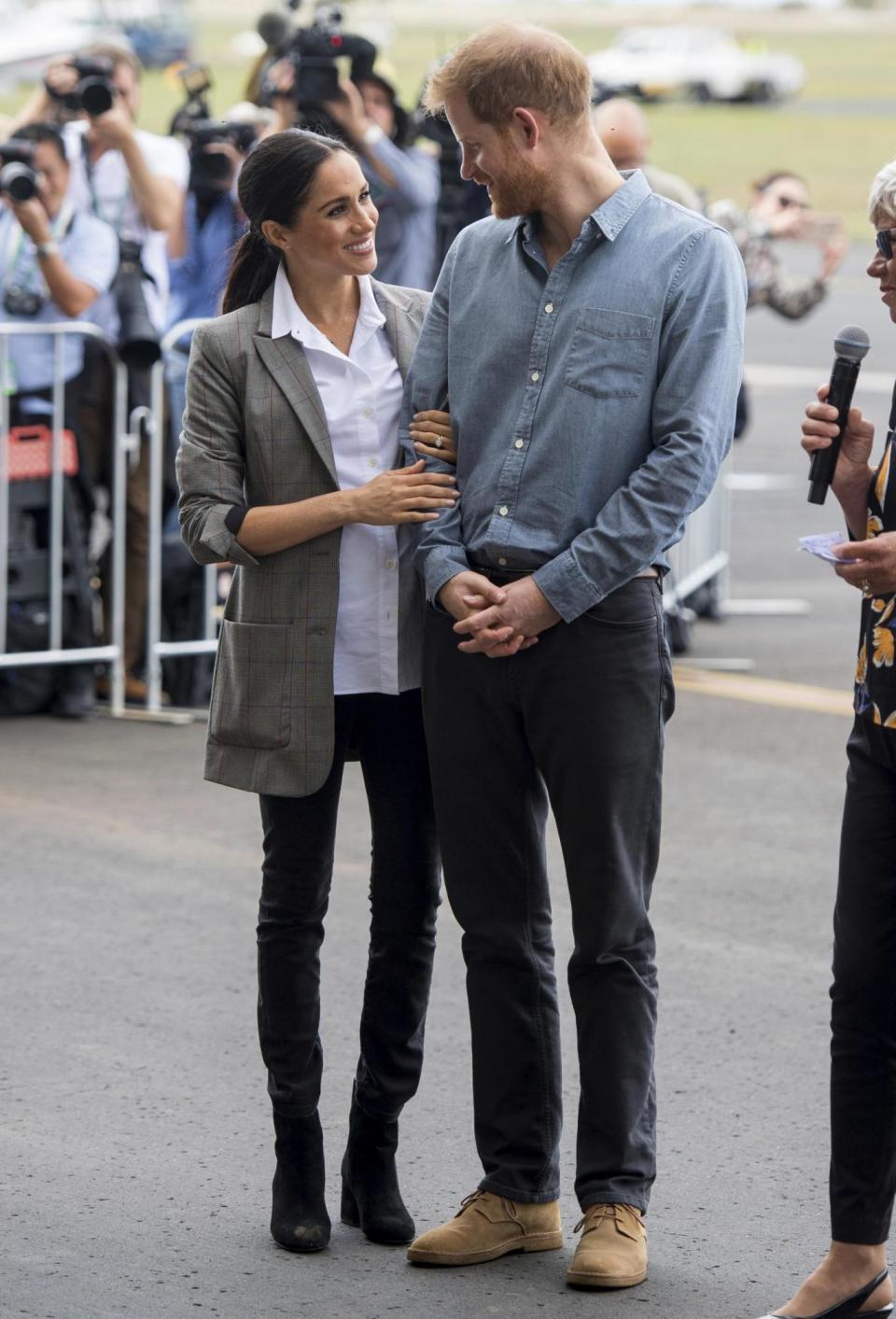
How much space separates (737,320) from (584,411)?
1.01 ft

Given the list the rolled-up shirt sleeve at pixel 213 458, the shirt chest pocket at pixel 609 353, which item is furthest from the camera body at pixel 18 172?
the shirt chest pocket at pixel 609 353

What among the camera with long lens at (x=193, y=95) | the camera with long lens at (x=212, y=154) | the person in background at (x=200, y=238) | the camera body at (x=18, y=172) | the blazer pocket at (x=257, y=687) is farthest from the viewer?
the camera with long lens at (x=193, y=95)

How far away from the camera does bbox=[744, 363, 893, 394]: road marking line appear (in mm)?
18719

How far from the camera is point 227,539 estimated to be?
12.4 ft

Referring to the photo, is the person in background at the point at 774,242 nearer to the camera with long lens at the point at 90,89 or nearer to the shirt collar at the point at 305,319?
the camera with long lens at the point at 90,89

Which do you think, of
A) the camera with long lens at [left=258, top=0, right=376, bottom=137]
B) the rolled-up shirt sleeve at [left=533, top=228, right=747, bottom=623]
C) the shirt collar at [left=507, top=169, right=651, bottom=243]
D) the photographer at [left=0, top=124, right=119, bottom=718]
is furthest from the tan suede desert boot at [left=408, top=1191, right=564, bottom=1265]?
the photographer at [left=0, top=124, right=119, bottom=718]

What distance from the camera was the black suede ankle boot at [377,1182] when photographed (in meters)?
3.85

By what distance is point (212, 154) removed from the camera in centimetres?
838

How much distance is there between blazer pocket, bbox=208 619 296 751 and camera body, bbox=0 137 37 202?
431 centimetres

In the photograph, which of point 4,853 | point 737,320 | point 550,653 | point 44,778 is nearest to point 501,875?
point 550,653

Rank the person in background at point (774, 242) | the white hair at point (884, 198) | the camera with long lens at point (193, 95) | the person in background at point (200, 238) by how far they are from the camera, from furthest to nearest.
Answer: the camera with long lens at point (193, 95) < the person in background at point (774, 242) < the person in background at point (200, 238) < the white hair at point (884, 198)

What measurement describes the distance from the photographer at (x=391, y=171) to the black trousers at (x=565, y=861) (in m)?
4.64

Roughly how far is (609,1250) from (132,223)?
5.92 meters

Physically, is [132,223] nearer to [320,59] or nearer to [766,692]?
[320,59]
